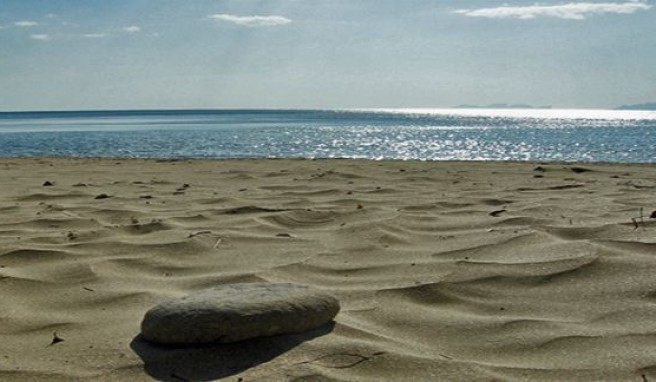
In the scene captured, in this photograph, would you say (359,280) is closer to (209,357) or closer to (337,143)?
(209,357)

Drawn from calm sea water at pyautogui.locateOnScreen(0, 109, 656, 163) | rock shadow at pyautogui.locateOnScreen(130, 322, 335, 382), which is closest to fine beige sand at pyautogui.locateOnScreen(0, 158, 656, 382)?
rock shadow at pyautogui.locateOnScreen(130, 322, 335, 382)

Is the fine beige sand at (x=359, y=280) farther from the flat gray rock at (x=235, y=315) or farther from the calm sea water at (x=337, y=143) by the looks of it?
the calm sea water at (x=337, y=143)

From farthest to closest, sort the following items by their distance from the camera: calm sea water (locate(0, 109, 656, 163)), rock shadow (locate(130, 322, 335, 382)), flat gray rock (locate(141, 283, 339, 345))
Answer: calm sea water (locate(0, 109, 656, 163)), flat gray rock (locate(141, 283, 339, 345)), rock shadow (locate(130, 322, 335, 382))

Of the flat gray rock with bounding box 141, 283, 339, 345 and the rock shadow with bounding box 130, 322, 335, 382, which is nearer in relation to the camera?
the rock shadow with bounding box 130, 322, 335, 382

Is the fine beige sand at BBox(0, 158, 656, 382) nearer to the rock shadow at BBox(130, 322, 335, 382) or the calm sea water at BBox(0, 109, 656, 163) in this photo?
the rock shadow at BBox(130, 322, 335, 382)

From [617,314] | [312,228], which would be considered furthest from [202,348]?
[312,228]

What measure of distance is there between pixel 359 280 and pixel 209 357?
0.98 m

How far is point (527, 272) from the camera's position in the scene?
2916 millimetres

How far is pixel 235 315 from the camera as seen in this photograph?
7.09 ft

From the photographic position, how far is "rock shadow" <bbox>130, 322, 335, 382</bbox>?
1991 millimetres

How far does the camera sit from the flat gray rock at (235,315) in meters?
2.15

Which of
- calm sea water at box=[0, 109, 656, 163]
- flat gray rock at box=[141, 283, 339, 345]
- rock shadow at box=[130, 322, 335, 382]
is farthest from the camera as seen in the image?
calm sea water at box=[0, 109, 656, 163]

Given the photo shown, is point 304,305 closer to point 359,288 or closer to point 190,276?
point 359,288

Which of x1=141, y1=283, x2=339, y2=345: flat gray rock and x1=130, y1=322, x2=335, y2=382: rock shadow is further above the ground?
x1=141, y1=283, x2=339, y2=345: flat gray rock
